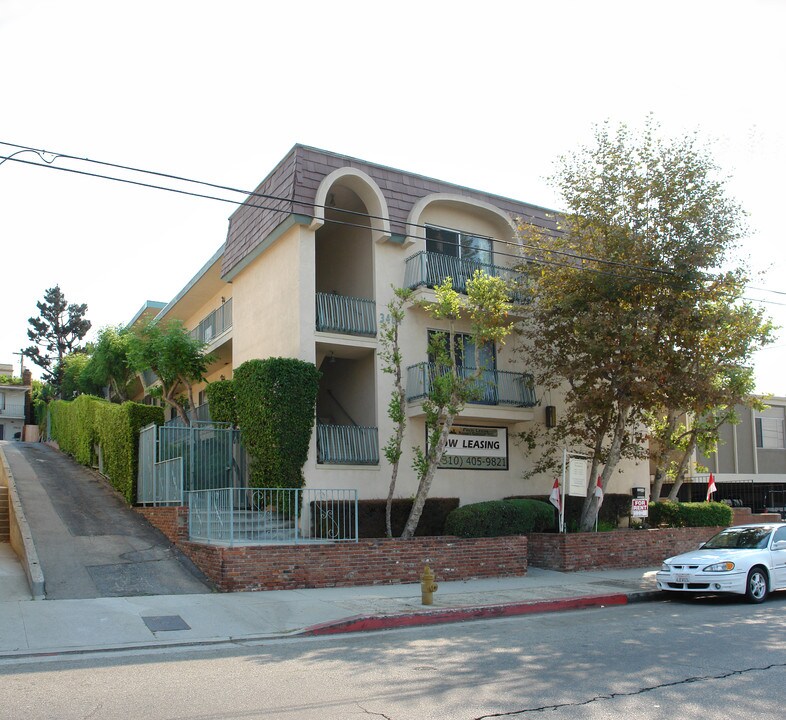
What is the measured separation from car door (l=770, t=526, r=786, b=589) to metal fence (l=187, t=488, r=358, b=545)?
287 inches

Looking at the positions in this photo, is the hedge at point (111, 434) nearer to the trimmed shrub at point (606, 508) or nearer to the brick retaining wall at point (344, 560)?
the brick retaining wall at point (344, 560)

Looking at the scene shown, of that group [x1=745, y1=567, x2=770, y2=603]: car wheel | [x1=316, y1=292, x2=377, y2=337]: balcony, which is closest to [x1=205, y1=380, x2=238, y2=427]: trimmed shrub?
[x1=316, y1=292, x2=377, y2=337]: balcony

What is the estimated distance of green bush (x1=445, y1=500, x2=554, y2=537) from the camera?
1639 cm

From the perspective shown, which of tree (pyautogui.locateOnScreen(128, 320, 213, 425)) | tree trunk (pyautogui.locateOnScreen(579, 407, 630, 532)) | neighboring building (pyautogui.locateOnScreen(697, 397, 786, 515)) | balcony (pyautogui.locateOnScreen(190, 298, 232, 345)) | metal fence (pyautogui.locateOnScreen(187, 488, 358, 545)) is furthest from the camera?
neighboring building (pyautogui.locateOnScreen(697, 397, 786, 515))

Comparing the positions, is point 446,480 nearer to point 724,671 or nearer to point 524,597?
point 524,597

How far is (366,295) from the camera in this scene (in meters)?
20.0

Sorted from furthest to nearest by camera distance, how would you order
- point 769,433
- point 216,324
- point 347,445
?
point 769,433
point 216,324
point 347,445

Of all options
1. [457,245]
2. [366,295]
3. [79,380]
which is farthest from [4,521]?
[79,380]

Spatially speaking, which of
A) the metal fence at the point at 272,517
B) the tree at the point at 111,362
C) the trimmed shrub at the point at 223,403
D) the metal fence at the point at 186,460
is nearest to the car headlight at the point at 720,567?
the metal fence at the point at 272,517

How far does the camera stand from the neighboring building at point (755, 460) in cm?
3438

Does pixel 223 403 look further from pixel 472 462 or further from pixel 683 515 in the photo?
pixel 683 515

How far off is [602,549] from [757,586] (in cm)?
461

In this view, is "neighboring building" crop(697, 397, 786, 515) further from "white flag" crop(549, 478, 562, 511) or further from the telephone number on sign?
"white flag" crop(549, 478, 562, 511)

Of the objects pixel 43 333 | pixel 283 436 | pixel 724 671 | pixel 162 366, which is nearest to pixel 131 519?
pixel 283 436
